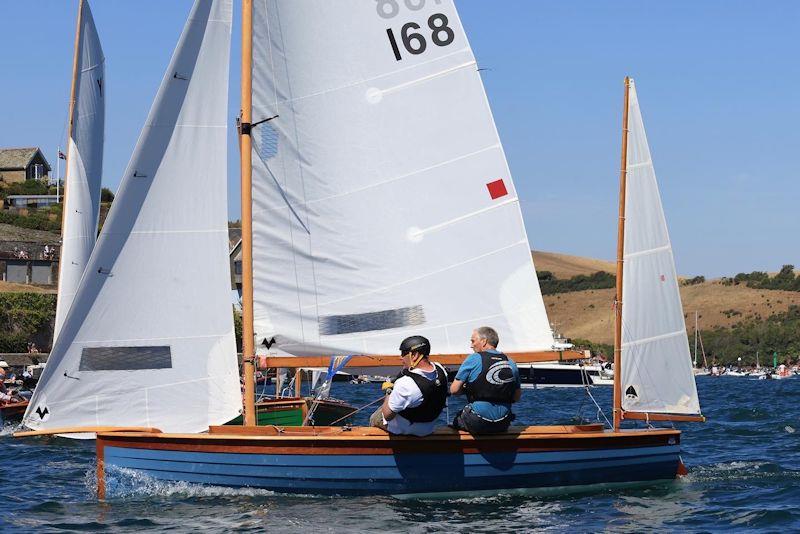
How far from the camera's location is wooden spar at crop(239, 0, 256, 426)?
13.9 m

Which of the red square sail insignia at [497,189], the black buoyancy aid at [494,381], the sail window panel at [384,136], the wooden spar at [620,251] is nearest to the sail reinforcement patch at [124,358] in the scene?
the sail window panel at [384,136]

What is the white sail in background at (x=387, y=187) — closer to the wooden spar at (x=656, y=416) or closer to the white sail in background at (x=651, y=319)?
the white sail in background at (x=651, y=319)

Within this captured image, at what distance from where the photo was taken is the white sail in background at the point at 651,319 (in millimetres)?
15383

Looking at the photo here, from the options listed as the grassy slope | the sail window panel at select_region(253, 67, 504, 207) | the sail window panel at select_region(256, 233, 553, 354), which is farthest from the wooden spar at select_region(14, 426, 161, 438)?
the grassy slope

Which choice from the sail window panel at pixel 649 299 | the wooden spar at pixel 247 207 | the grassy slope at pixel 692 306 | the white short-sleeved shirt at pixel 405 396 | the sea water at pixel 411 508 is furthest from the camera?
the grassy slope at pixel 692 306

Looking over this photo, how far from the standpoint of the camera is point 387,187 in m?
14.6

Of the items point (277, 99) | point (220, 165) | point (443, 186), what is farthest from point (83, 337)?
point (443, 186)

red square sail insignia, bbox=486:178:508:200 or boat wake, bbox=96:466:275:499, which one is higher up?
red square sail insignia, bbox=486:178:508:200

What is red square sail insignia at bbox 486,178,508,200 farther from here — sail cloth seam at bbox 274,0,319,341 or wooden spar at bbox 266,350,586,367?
sail cloth seam at bbox 274,0,319,341

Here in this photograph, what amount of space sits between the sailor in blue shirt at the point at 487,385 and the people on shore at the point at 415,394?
11.1 inches

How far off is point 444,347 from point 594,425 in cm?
200

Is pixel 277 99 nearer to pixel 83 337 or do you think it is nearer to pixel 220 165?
pixel 220 165

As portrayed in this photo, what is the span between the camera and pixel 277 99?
564 inches

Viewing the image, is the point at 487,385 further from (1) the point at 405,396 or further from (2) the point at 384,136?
(2) the point at 384,136
